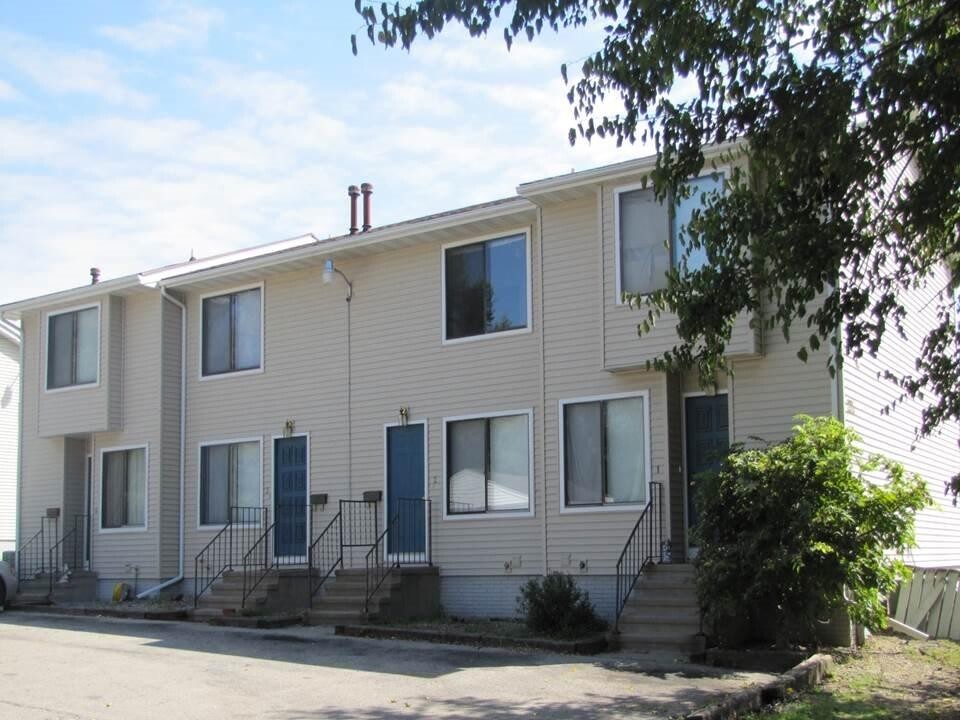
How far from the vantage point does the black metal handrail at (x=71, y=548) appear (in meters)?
22.3

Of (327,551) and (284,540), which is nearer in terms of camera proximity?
(327,551)

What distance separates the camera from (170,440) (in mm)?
20875

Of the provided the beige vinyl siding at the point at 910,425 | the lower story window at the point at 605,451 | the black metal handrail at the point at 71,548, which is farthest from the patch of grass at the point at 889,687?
the black metal handrail at the point at 71,548

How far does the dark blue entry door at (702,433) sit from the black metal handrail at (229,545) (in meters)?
7.53

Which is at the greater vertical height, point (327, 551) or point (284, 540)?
point (284, 540)

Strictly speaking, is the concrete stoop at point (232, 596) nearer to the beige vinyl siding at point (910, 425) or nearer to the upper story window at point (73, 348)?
the upper story window at point (73, 348)

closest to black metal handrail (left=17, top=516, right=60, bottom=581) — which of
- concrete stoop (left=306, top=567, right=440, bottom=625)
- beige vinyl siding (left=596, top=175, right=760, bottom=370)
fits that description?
concrete stoop (left=306, top=567, right=440, bottom=625)

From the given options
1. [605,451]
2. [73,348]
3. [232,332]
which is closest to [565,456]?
[605,451]

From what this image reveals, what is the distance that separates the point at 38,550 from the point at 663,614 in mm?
14137

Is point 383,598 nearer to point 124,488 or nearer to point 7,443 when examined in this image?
point 124,488

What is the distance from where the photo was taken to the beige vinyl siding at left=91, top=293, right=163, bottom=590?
68.0 ft

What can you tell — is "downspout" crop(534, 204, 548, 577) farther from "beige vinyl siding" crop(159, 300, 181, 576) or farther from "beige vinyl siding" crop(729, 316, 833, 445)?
"beige vinyl siding" crop(159, 300, 181, 576)

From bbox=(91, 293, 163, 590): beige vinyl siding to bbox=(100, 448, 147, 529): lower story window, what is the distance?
13 centimetres

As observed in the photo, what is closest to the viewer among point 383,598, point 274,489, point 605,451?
point 605,451
